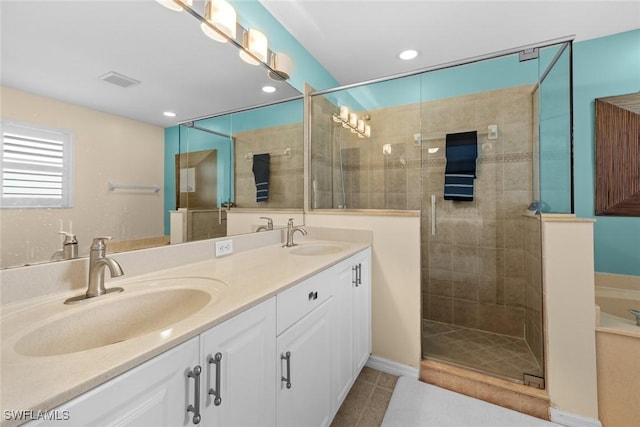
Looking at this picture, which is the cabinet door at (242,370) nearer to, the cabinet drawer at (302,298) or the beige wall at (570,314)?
the cabinet drawer at (302,298)

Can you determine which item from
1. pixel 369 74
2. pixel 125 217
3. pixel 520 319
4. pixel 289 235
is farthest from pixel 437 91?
pixel 125 217

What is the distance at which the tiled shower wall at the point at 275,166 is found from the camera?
5.50ft

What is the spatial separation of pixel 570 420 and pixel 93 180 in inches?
99.0

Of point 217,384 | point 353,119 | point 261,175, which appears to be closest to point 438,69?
point 353,119

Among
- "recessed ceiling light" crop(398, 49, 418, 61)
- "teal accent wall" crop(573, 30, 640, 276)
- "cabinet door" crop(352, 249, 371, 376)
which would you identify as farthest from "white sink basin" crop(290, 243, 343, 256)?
"teal accent wall" crop(573, 30, 640, 276)

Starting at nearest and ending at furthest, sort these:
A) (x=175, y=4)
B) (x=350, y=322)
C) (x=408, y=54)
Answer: (x=175, y=4) < (x=350, y=322) < (x=408, y=54)

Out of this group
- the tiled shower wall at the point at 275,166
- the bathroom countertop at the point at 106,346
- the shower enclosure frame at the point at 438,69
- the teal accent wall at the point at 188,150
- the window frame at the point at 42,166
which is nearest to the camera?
the bathroom countertop at the point at 106,346

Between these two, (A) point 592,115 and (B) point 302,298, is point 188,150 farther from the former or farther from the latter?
(A) point 592,115

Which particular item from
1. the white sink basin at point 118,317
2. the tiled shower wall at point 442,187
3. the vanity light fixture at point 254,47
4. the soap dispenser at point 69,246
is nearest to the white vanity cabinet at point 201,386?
the white sink basin at point 118,317

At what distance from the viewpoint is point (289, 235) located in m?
1.86

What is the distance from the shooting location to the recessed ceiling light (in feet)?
7.31

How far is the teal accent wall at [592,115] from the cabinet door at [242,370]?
8.74 ft

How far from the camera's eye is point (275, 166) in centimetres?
198

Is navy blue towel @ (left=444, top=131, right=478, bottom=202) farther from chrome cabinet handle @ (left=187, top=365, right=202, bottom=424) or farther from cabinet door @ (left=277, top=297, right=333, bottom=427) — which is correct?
chrome cabinet handle @ (left=187, top=365, right=202, bottom=424)
